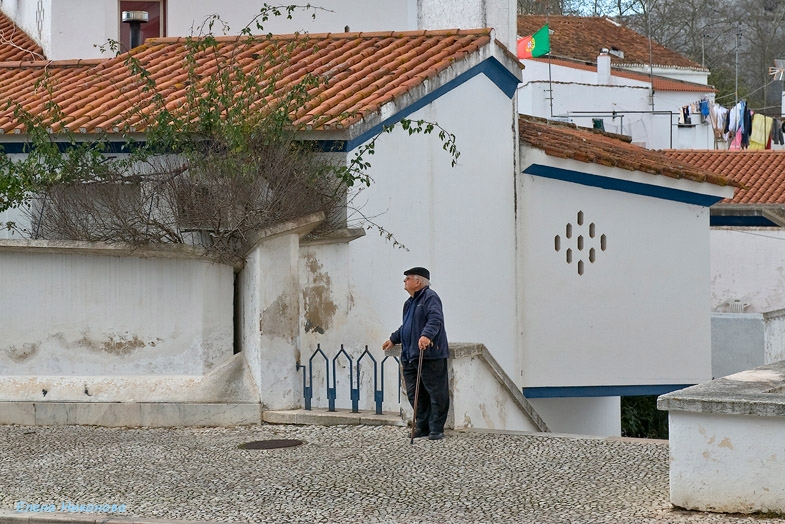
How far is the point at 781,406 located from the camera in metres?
7.55

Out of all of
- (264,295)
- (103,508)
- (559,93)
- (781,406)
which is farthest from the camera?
(559,93)

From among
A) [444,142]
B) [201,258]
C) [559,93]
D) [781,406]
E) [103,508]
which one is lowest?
[103,508]

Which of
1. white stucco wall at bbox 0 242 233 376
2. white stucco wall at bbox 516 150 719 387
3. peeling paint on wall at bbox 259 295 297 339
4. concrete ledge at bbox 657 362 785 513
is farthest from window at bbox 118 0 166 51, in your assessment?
concrete ledge at bbox 657 362 785 513

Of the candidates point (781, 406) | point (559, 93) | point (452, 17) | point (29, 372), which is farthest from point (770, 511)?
point (559, 93)

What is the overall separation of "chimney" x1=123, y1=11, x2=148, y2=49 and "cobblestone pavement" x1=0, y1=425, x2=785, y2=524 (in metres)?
8.45

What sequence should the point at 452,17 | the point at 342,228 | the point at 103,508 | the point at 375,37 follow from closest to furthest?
1. the point at 103,508
2. the point at 342,228
3. the point at 375,37
4. the point at 452,17

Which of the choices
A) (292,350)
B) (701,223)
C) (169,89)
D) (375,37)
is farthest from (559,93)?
(292,350)

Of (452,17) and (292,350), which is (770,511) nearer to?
(292,350)

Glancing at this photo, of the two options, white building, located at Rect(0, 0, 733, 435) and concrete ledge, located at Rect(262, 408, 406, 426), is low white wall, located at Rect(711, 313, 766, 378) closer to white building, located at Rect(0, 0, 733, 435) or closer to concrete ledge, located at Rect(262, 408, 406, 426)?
white building, located at Rect(0, 0, 733, 435)

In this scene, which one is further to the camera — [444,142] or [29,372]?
[444,142]

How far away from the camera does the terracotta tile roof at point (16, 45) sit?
64.1 feet

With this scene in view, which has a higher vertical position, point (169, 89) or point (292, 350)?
point (169, 89)

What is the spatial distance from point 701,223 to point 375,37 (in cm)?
667

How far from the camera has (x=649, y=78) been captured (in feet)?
141
